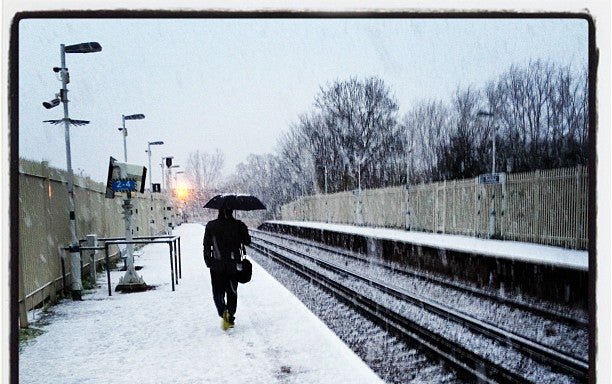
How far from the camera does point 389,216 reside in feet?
71.4

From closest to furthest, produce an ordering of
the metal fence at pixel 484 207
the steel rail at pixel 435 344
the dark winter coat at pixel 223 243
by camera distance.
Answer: the steel rail at pixel 435 344 < the dark winter coat at pixel 223 243 < the metal fence at pixel 484 207

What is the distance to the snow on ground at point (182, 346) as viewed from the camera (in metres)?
4.39

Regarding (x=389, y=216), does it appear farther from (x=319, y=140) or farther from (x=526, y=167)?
(x=526, y=167)

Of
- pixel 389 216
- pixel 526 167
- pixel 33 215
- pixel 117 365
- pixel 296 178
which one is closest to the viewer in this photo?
pixel 117 365

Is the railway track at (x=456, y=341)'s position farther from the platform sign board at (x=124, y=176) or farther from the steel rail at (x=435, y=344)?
the platform sign board at (x=124, y=176)

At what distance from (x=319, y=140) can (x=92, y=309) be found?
1283 cm

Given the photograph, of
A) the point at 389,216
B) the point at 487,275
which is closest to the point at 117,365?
the point at 487,275

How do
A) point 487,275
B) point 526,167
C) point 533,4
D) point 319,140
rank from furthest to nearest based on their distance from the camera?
point 319,140 → point 526,167 → point 487,275 → point 533,4

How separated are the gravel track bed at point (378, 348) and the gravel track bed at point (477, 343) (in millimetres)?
675

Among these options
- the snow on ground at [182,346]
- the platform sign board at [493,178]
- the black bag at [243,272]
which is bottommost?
the snow on ground at [182,346]

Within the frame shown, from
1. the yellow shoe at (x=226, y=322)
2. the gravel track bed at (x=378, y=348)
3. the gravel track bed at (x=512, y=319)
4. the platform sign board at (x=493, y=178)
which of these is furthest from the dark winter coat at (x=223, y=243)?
the platform sign board at (x=493, y=178)

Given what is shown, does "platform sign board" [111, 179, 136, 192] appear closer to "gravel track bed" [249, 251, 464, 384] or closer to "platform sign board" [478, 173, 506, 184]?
"gravel track bed" [249, 251, 464, 384]

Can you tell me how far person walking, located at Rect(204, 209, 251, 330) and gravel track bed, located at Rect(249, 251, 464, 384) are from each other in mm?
1712

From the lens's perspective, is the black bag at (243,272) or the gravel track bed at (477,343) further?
the black bag at (243,272)
